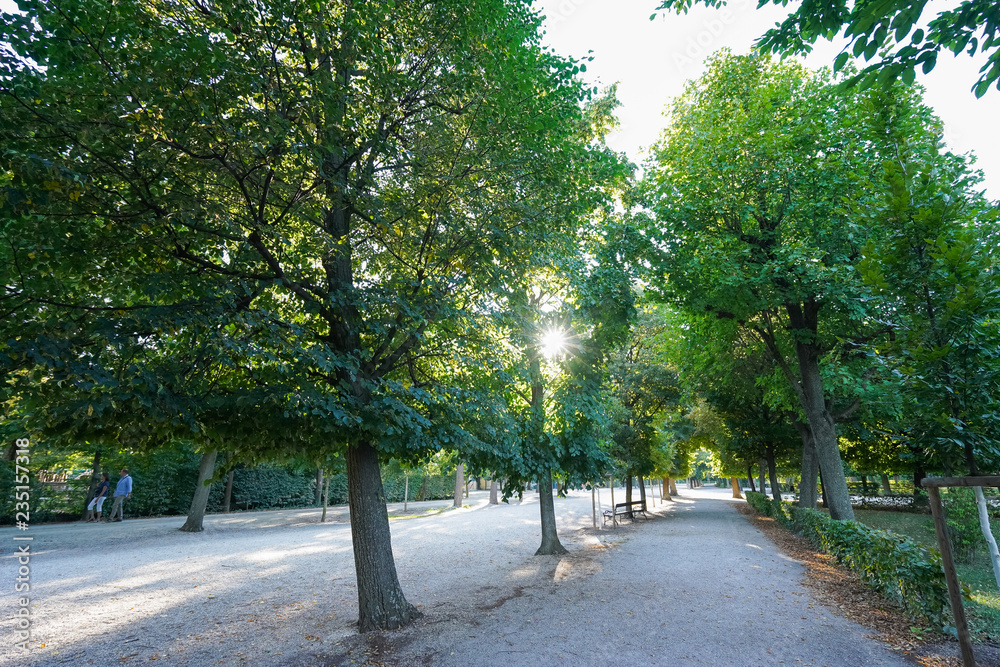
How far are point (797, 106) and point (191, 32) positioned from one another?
12608mm

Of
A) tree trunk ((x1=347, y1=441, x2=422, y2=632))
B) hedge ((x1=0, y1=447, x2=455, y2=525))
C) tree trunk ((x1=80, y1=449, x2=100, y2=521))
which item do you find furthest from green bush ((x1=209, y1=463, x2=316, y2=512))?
tree trunk ((x1=347, y1=441, x2=422, y2=632))

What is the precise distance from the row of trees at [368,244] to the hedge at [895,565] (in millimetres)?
1349

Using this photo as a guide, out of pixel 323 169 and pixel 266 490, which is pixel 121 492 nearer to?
pixel 266 490

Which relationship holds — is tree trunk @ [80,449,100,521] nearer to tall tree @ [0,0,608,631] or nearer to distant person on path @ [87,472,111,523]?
distant person on path @ [87,472,111,523]

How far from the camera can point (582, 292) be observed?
962 cm

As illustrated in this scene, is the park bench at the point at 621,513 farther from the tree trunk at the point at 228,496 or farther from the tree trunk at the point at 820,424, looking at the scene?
the tree trunk at the point at 228,496

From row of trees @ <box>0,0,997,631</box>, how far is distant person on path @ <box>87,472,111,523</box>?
13838 mm

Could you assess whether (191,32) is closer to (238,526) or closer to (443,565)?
(443,565)

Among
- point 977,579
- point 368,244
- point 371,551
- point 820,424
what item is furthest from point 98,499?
point 977,579

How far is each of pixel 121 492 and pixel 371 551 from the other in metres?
15.7

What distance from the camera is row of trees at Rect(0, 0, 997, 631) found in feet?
13.8

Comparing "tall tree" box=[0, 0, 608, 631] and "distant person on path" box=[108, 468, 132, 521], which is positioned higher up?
"tall tree" box=[0, 0, 608, 631]

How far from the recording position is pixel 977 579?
10.3 metres

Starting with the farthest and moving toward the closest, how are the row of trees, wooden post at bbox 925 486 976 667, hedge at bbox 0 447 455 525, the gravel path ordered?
hedge at bbox 0 447 455 525 < the gravel path < wooden post at bbox 925 486 976 667 < the row of trees
